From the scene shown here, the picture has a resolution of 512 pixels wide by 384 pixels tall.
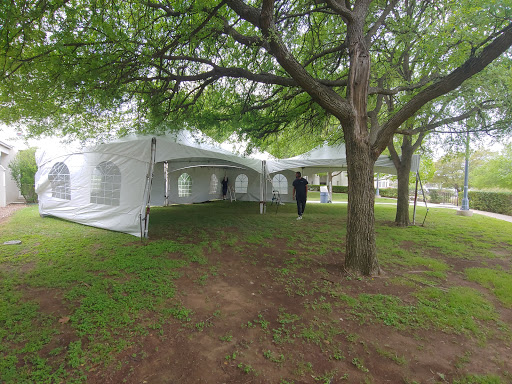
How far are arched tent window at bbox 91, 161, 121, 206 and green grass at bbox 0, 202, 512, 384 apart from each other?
1.22 metres

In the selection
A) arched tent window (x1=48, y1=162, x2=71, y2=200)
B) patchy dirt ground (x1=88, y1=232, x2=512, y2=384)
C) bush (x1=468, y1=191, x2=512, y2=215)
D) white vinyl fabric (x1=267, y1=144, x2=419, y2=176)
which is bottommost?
patchy dirt ground (x1=88, y1=232, x2=512, y2=384)

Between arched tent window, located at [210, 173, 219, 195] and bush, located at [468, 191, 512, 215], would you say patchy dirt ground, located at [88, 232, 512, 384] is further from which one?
bush, located at [468, 191, 512, 215]

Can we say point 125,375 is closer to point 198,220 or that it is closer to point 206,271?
point 206,271

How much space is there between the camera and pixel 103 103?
5051 millimetres

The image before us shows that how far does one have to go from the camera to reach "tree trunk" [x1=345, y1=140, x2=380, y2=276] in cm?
432

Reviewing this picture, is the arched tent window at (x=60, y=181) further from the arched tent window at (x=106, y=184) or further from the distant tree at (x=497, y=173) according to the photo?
the distant tree at (x=497, y=173)

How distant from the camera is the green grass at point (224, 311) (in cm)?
242

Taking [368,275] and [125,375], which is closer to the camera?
[125,375]

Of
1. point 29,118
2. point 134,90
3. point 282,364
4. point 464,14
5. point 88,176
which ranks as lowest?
point 282,364

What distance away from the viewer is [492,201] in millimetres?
15234

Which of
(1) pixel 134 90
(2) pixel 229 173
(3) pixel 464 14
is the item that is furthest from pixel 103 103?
(2) pixel 229 173

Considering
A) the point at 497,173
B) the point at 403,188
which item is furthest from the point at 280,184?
the point at 497,173

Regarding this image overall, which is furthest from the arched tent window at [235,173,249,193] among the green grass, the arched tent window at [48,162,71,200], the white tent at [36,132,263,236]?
the green grass

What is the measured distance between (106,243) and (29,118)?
3563 mm
